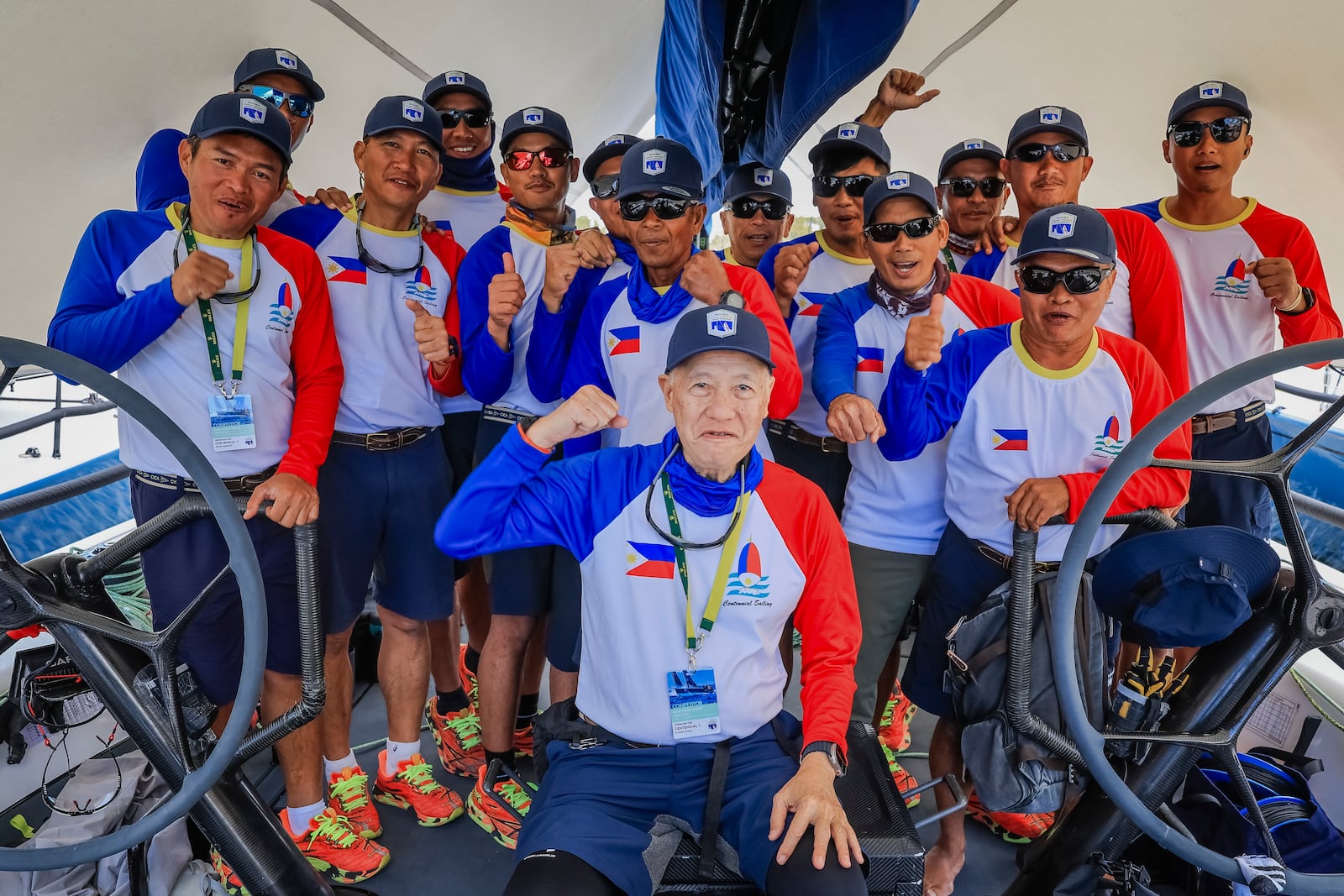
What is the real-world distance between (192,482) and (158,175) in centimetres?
86

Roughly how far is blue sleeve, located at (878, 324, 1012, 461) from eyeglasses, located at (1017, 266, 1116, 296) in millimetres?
180

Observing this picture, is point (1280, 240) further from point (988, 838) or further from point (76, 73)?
point (76, 73)

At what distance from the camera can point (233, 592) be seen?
6.71 feet

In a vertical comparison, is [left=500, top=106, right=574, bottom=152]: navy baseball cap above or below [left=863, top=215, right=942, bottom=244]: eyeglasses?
above

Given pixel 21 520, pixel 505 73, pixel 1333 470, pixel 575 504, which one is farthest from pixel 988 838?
pixel 21 520

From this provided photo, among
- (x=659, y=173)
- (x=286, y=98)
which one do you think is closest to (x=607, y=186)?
(x=659, y=173)

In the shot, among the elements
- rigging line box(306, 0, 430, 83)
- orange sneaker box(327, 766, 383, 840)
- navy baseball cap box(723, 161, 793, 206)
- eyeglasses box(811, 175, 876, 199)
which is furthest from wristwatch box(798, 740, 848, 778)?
rigging line box(306, 0, 430, 83)

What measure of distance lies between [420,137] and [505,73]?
8.14 ft

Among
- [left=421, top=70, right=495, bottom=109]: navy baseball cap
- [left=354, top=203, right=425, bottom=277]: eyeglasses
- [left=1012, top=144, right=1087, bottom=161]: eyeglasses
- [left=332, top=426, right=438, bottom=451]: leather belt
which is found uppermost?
[left=421, top=70, right=495, bottom=109]: navy baseball cap

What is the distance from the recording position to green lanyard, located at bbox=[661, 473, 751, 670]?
1.69 metres

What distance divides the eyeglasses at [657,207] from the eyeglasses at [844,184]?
2.34ft

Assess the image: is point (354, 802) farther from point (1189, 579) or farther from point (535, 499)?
point (1189, 579)

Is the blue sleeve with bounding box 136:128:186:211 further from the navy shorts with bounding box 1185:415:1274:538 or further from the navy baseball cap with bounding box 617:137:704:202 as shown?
the navy shorts with bounding box 1185:415:1274:538

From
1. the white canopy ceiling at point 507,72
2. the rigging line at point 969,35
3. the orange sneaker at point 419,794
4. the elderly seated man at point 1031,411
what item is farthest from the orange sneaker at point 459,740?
the rigging line at point 969,35
